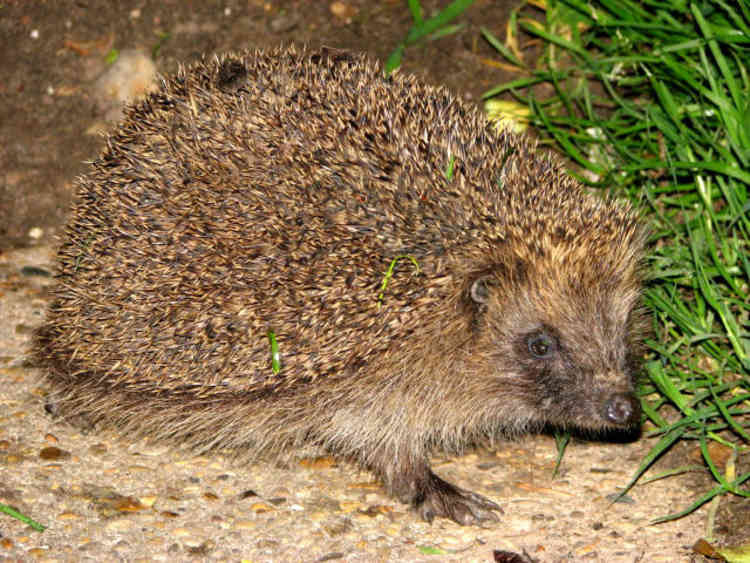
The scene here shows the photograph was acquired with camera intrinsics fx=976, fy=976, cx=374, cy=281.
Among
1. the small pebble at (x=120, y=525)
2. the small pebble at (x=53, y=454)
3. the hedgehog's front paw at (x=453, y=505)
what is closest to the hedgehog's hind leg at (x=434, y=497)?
the hedgehog's front paw at (x=453, y=505)

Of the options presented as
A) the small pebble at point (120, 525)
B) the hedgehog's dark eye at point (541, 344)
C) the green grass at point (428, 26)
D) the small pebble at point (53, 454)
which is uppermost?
the green grass at point (428, 26)

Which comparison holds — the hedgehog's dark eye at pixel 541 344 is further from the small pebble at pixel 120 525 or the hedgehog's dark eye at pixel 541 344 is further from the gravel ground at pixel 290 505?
the small pebble at pixel 120 525

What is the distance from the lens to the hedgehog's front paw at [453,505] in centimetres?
313

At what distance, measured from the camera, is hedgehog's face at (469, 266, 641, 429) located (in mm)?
3031

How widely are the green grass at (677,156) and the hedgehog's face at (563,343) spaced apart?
0.33 meters

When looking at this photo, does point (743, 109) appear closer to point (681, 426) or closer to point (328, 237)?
point (681, 426)

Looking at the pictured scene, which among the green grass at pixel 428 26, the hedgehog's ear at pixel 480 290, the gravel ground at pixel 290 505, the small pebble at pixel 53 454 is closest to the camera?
the gravel ground at pixel 290 505

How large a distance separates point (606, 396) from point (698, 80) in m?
1.61

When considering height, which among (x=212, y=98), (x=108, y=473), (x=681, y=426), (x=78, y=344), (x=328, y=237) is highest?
(x=212, y=98)

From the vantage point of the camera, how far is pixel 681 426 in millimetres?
3338

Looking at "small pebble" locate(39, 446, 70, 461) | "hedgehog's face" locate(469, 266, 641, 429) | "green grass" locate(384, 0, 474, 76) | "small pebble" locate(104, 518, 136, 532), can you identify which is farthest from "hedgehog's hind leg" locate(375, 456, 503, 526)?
"green grass" locate(384, 0, 474, 76)

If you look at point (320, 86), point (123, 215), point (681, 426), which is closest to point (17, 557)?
point (123, 215)

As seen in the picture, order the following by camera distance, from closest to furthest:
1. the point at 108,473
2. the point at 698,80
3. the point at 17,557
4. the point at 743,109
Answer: the point at 17,557
the point at 108,473
the point at 743,109
the point at 698,80

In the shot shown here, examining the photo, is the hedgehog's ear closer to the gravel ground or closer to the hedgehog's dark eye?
the hedgehog's dark eye
